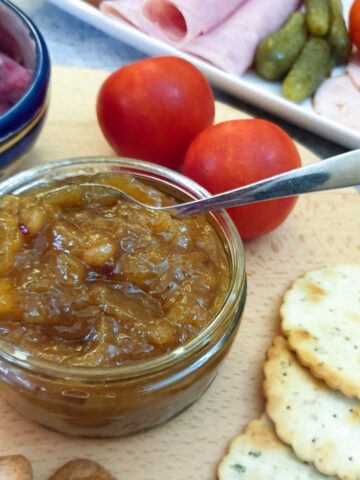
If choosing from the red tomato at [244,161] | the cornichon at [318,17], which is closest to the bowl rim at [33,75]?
the red tomato at [244,161]

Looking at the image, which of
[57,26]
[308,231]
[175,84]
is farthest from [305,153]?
[57,26]

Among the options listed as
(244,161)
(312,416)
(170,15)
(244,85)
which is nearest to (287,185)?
(244,161)

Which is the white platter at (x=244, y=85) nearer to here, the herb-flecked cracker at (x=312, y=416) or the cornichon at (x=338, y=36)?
the cornichon at (x=338, y=36)

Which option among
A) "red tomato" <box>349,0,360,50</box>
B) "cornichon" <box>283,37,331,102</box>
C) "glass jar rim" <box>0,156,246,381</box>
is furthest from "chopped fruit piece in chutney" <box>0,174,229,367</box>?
"red tomato" <box>349,0,360,50</box>

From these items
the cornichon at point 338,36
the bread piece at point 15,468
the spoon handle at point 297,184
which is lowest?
the bread piece at point 15,468

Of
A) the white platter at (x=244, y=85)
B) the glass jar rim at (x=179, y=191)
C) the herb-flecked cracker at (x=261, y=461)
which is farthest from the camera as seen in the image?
the white platter at (x=244, y=85)
